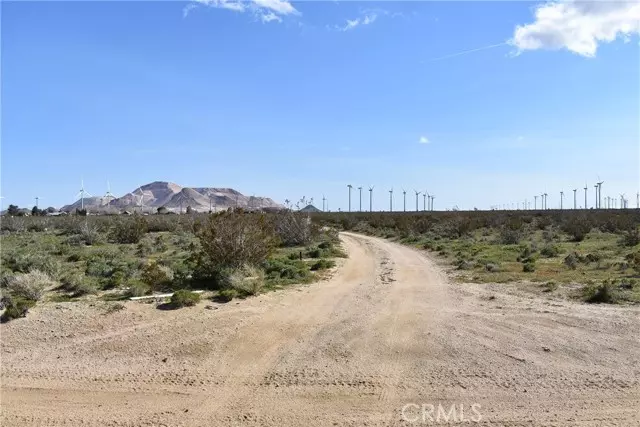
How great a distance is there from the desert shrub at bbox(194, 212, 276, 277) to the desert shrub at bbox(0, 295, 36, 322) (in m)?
5.35

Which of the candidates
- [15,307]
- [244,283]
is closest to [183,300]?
[244,283]

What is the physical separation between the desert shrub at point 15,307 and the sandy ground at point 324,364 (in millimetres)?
286

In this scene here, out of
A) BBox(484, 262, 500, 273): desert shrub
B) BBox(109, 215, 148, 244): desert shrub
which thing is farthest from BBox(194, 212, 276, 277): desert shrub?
BBox(109, 215, 148, 244): desert shrub

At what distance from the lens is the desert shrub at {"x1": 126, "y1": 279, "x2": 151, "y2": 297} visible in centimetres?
1424

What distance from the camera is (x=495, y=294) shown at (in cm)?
1581

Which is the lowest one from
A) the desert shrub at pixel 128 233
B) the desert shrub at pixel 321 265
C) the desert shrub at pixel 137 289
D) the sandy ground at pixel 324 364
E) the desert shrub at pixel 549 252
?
the sandy ground at pixel 324 364

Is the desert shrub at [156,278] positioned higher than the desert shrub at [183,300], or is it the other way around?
the desert shrub at [156,278]

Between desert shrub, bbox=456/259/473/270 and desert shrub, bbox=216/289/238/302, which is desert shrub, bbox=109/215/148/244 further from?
desert shrub, bbox=216/289/238/302

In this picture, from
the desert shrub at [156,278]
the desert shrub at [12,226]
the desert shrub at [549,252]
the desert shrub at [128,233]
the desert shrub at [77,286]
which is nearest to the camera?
the desert shrub at [77,286]

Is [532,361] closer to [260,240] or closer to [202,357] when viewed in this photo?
[202,357]

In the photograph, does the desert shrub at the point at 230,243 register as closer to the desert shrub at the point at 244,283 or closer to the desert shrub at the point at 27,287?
the desert shrub at the point at 244,283

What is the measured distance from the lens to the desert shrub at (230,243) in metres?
17.6

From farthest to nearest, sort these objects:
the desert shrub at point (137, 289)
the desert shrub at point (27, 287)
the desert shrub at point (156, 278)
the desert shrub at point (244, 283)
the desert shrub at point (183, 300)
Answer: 1. the desert shrub at point (156, 278)
2. the desert shrub at point (244, 283)
3. the desert shrub at point (137, 289)
4. the desert shrub at point (27, 287)
5. the desert shrub at point (183, 300)

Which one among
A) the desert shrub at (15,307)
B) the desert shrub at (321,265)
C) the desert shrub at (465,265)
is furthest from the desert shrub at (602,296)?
the desert shrub at (15,307)
